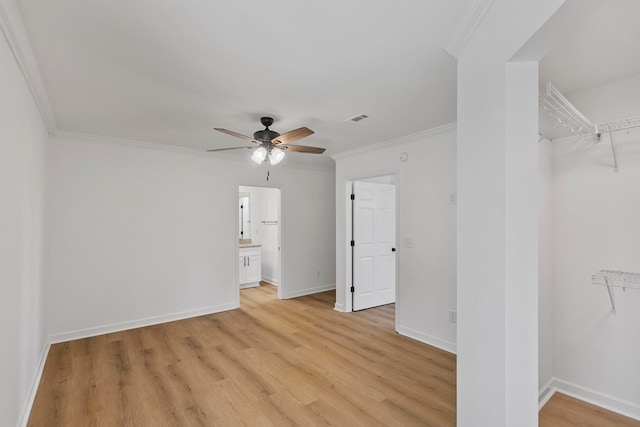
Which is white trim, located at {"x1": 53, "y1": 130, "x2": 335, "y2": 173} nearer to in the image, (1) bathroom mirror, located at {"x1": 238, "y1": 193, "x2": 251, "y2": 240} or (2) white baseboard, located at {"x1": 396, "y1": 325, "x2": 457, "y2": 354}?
(1) bathroom mirror, located at {"x1": 238, "y1": 193, "x2": 251, "y2": 240}

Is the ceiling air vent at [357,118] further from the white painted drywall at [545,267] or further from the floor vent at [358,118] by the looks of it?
the white painted drywall at [545,267]

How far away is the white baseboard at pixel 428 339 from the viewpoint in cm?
325

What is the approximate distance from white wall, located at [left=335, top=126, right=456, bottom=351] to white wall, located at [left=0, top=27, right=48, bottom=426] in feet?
11.5

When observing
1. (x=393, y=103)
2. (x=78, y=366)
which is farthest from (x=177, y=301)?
(x=393, y=103)

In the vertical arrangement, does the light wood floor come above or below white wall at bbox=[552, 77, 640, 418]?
below

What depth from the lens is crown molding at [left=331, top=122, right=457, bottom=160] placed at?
3276 mm

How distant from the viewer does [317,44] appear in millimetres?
1759

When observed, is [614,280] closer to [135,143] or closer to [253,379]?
[253,379]

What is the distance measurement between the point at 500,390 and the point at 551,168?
204 cm

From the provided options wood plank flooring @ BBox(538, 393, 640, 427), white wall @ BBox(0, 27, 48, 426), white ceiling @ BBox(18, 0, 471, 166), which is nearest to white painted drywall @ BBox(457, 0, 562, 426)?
white ceiling @ BBox(18, 0, 471, 166)

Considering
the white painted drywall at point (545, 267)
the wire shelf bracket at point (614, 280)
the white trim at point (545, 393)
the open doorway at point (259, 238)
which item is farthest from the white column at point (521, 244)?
the open doorway at point (259, 238)

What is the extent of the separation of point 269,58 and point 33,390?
320 cm

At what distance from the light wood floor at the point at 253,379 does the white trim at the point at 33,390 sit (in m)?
0.04

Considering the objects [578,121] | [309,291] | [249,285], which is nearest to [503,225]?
[578,121]
